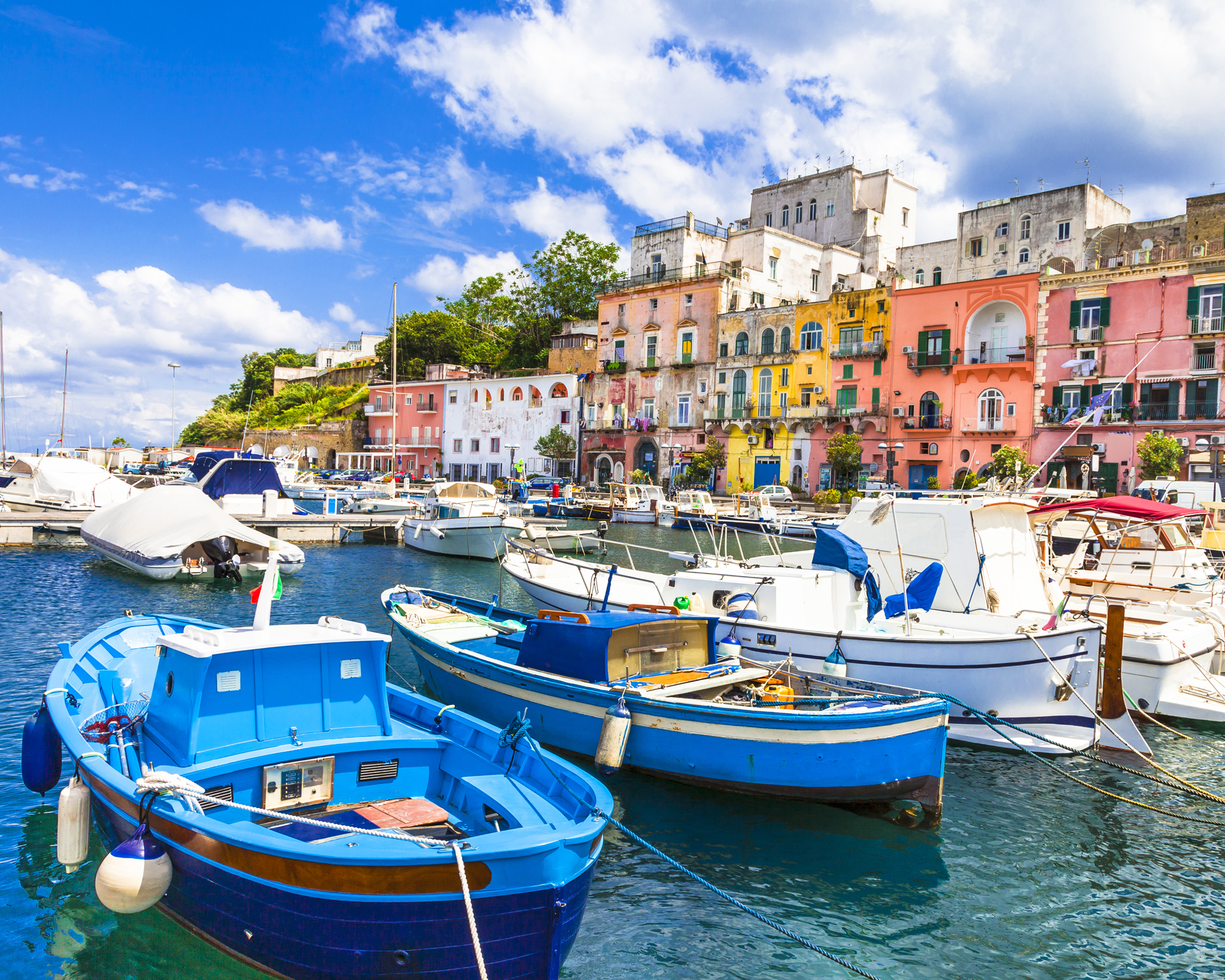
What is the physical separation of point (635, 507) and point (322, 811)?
38597mm

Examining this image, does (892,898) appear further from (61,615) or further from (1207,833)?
(61,615)

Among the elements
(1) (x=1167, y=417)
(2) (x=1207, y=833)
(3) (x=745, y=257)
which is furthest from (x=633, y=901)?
(3) (x=745, y=257)

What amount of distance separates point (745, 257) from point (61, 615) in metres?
48.4

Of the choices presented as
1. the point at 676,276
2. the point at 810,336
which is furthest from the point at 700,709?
the point at 676,276

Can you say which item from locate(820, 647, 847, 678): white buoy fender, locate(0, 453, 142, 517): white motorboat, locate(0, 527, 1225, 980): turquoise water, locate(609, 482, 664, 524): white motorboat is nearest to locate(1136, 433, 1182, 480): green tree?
locate(609, 482, 664, 524): white motorboat

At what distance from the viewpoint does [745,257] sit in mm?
56938

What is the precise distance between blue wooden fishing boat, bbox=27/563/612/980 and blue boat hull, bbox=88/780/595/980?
0.01 meters

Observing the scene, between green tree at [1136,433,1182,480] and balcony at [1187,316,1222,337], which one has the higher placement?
balcony at [1187,316,1222,337]

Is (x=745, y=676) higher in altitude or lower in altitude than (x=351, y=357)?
lower

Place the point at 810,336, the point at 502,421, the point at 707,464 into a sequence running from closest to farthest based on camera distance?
the point at 810,336
the point at 707,464
the point at 502,421

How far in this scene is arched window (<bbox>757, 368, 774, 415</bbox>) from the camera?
50.8 meters

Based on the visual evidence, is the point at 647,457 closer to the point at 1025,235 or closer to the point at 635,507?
the point at 635,507

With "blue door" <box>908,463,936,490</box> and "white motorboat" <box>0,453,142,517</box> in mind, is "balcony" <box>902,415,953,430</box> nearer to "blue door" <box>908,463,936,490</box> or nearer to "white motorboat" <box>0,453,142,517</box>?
"blue door" <box>908,463,936,490</box>

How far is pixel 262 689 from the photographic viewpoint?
682 cm
